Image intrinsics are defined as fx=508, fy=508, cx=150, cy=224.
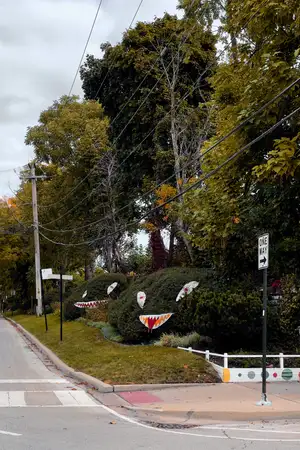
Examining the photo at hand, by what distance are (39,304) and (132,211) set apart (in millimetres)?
12254

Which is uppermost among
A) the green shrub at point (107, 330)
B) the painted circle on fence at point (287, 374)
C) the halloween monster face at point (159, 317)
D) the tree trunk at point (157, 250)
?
the tree trunk at point (157, 250)

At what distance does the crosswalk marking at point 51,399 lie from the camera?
9.14 metres

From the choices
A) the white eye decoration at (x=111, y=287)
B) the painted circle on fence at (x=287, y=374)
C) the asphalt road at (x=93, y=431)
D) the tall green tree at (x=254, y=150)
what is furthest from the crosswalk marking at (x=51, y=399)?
the white eye decoration at (x=111, y=287)

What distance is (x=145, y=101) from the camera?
27766 millimetres

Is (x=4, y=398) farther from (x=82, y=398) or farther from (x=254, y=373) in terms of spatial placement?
(x=254, y=373)

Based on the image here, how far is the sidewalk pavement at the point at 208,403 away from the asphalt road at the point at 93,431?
1.27 ft

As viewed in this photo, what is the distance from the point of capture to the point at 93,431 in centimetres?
Answer: 718

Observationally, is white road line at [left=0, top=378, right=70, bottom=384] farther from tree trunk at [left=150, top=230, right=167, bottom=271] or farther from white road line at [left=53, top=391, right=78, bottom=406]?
tree trunk at [left=150, top=230, right=167, bottom=271]

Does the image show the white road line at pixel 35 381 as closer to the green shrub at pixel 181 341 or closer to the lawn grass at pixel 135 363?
the lawn grass at pixel 135 363

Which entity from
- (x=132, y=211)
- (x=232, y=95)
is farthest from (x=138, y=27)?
(x=232, y=95)

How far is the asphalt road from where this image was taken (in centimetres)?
644

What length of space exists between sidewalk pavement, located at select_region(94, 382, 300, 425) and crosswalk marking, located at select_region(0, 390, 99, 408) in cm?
40

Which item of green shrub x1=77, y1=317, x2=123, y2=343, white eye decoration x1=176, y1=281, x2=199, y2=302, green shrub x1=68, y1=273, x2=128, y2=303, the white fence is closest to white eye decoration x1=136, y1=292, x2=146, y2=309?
white eye decoration x1=176, y1=281, x2=199, y2=302

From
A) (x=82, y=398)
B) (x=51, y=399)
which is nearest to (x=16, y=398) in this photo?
(x=51, y=399)
